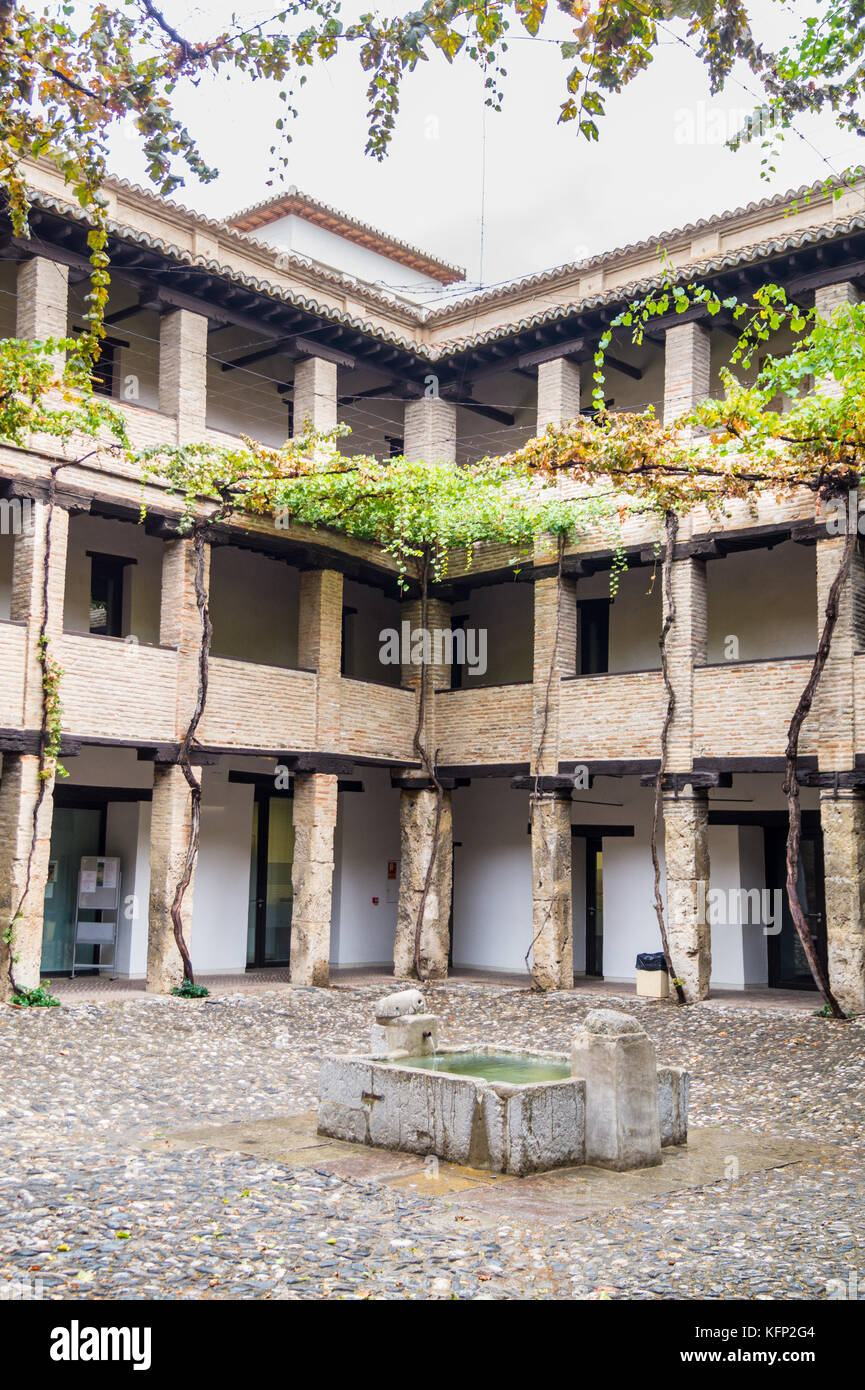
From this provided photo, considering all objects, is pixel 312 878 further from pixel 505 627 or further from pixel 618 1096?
pixel 618 1096

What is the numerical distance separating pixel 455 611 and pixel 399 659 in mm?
1784

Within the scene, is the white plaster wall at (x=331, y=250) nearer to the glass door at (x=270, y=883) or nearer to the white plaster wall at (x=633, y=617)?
the white plaster wall at (x=633, y=617)

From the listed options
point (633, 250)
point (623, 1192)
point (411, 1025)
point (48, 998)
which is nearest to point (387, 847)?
point (48, 998)

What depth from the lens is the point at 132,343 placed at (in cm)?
1800

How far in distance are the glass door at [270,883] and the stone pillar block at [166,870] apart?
337cm

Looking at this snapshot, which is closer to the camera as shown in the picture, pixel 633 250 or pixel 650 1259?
pixel 650 1259

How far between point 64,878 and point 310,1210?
1180 cm

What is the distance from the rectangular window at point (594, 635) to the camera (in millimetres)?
20281

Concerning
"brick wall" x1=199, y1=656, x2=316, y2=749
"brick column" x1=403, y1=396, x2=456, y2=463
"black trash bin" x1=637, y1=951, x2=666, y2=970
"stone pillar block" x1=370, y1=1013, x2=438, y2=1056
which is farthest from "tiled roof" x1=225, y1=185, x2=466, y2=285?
"stone pillar block" x1=370, y1=1013, x2=438, y2=1056

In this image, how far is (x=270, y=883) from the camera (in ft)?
66.8

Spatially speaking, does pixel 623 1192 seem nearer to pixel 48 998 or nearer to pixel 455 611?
pixel 48 998

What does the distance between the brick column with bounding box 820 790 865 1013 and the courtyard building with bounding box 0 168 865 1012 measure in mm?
34

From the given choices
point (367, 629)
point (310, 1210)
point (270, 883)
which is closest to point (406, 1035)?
point (310, 1210)
